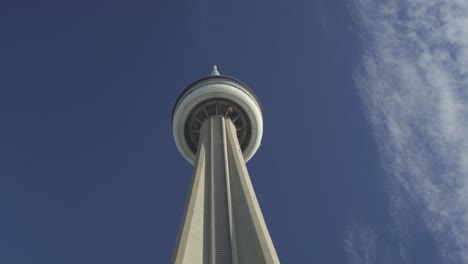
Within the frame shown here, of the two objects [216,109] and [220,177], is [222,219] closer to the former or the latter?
[220,177]

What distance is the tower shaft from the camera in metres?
21.8

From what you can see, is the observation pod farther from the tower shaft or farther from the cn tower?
the tower shaft

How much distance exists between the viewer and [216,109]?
4053 centimetres

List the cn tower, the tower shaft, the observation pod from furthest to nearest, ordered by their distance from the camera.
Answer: the observation pod
the cn tower
the tower shaft

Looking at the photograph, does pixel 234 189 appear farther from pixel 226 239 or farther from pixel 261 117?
pixel 261 117

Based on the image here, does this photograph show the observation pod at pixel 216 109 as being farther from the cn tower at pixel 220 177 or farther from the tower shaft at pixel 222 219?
the tower shaft at pixel 222 219

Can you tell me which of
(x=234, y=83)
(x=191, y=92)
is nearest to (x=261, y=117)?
(x=234, y=83)

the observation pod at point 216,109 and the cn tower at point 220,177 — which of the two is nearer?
the cn tower at point 220,177

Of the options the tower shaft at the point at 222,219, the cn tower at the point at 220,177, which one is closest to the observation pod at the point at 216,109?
the cn tower at the point at 220,177

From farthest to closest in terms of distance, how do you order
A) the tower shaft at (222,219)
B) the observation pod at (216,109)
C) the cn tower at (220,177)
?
the observation pod at (216,109) < the cn tower at (220,177) < the tower shaft at (222,219)

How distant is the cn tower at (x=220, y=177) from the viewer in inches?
880

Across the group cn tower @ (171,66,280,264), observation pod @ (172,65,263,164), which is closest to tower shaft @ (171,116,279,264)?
cn tower @ (171,66,280,264)

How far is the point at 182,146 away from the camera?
42844 mm

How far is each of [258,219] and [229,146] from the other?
1069 centimetres
